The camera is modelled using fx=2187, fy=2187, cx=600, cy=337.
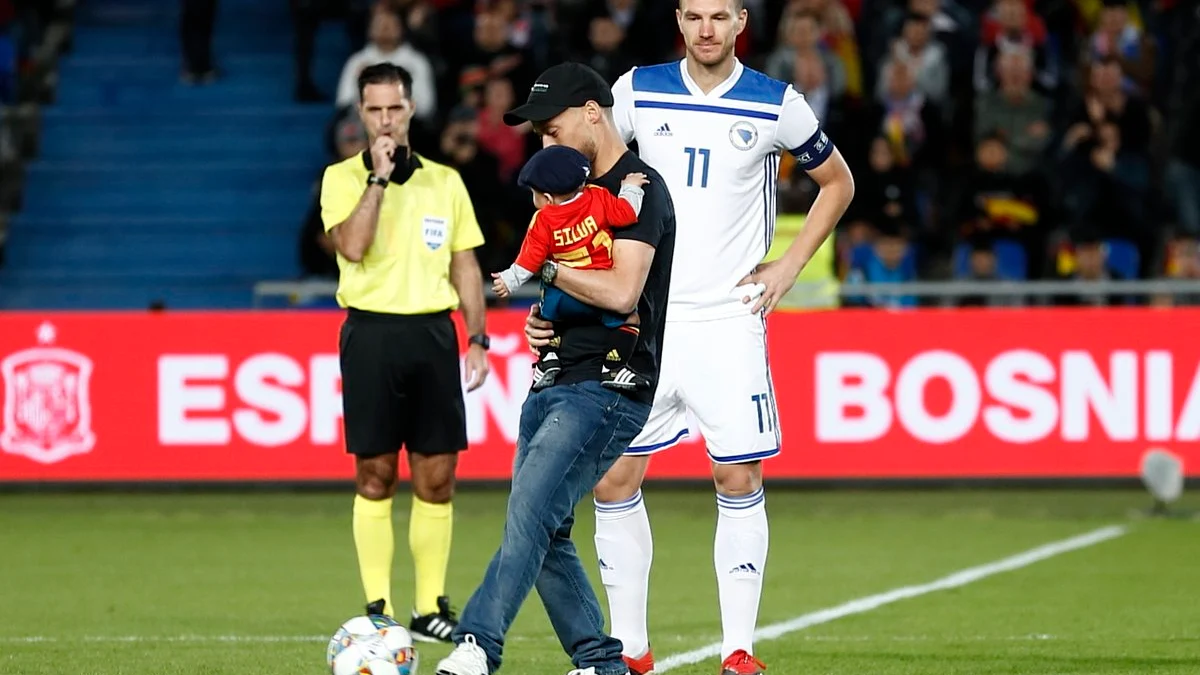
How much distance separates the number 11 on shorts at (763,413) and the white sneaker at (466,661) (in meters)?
1.46

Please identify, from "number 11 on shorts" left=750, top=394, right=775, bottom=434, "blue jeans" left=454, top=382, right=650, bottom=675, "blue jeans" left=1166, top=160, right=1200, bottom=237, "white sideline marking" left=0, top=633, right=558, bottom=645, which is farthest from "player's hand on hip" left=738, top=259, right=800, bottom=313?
"blue jeans" left=1166, top=160, right=1200, bottom=237

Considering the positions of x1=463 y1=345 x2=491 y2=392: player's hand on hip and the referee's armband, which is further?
x1=463 y1=345 x2=491 y2=392: player's hand on hip

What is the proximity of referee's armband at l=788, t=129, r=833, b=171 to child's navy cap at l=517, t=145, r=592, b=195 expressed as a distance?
1275mm

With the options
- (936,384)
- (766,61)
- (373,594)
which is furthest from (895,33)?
(373,594)

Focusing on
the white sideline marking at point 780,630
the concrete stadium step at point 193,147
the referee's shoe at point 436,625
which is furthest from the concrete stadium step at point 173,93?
the referee's shoe at point 436,625

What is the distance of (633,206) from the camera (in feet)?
21.4

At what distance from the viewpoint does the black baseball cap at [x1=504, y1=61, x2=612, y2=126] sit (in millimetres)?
6562

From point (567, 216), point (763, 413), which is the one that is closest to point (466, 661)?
point (567, 216)

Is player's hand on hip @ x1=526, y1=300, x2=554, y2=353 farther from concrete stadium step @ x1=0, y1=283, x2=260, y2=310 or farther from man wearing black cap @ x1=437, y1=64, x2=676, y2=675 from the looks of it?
concrete stadium step @ x1=0, y1=283, x2=260, y2=310

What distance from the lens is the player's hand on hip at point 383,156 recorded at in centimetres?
895

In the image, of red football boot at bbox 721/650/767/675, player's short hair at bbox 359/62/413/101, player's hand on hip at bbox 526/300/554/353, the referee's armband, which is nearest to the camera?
player's hand on hip at bbox 526/300/554/353

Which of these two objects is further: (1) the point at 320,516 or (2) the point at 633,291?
(1) the point at 320,516

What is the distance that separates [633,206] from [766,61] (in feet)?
43.9

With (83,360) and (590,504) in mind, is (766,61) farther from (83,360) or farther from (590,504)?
(83,360)
